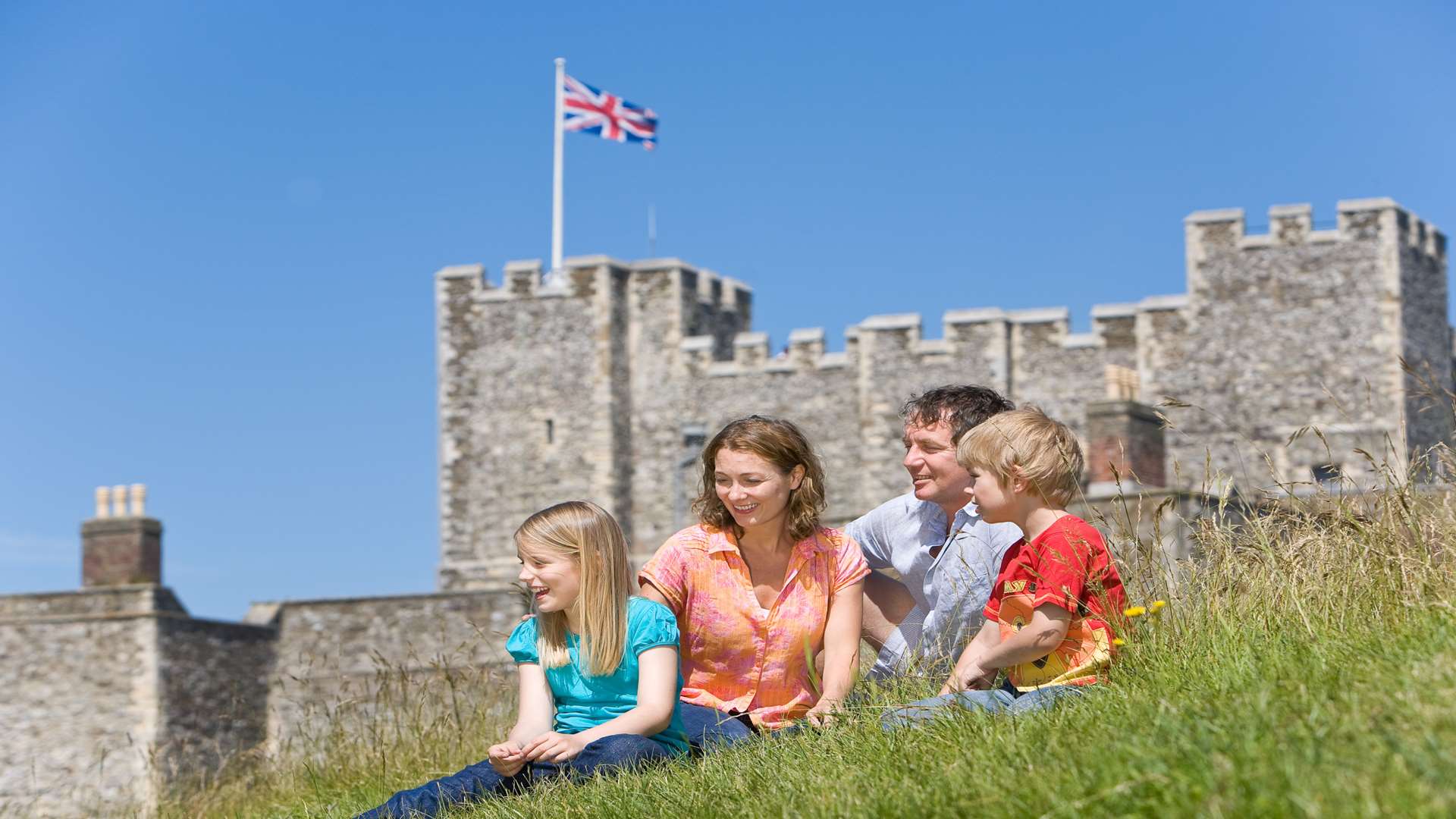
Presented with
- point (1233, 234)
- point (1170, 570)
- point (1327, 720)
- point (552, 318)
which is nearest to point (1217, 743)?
point (1327, 720)

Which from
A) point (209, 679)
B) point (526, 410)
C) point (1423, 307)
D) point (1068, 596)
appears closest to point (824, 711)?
point (1068, 596)

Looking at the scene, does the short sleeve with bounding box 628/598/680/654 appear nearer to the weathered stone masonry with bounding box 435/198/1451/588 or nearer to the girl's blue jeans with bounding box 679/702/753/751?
the girl's blue jeans with bounding box 679/702/753/751

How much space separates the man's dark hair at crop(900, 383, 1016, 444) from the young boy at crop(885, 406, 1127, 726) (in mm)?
537

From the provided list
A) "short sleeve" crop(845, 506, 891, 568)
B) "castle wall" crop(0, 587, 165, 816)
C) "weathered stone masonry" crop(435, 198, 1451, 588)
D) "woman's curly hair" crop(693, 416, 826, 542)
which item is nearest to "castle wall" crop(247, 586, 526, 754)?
"castle wall" crop(0, 587, 165, 816)

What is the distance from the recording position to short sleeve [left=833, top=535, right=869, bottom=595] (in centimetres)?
572

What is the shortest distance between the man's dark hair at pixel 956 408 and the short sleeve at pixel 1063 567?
85cm

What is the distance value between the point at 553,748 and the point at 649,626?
488 millimetres

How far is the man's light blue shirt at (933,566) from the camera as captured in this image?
5.71 meters

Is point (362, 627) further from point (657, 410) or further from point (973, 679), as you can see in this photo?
point (973, 679)

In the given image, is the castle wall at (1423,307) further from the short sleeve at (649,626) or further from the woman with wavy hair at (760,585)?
the short sleeve at (649,626)

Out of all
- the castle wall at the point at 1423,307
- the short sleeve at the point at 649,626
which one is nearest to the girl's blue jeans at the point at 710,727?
the short sleeve at the point at 649,626

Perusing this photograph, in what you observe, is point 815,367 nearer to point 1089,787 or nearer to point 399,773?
point 399,773

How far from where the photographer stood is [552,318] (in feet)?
104

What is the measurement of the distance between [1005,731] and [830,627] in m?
1.57
